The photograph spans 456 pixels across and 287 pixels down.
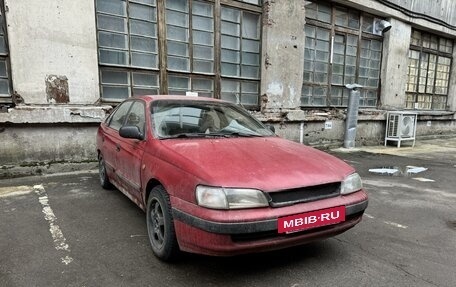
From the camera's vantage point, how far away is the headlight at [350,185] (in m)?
2.48

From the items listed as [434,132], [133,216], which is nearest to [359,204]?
[133,216]

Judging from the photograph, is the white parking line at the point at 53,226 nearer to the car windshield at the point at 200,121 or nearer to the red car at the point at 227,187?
the red car at the point at 227,187

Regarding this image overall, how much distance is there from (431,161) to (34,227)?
26.7ft

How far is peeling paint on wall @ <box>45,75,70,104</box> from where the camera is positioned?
535 centimetres

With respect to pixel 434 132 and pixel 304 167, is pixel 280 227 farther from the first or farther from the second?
pixel 434 132

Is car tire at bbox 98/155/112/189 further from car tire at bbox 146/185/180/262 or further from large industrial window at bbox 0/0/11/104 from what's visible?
large industrial window at bbox 0/0/11/104

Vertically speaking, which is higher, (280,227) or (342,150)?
(280,227)

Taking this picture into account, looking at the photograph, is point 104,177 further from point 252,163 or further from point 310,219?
point 310,219

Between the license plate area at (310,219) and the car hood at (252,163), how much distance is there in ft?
0.69

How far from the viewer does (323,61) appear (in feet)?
Answer: 30.1

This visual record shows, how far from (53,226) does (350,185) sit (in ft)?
9.77

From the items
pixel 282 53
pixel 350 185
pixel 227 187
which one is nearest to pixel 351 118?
pixel 282 53

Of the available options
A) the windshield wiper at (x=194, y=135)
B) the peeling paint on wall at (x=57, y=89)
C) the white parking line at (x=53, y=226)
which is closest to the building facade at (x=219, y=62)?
the peeling paint on wall at (x=57, y=89)

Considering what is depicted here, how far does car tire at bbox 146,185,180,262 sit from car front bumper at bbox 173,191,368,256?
132 mm
